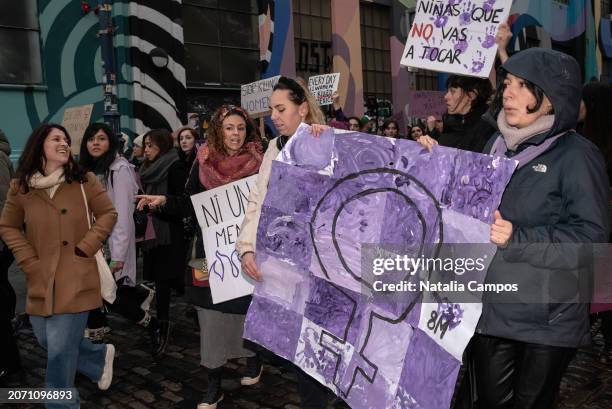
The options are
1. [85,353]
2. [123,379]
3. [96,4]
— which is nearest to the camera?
[85,353]

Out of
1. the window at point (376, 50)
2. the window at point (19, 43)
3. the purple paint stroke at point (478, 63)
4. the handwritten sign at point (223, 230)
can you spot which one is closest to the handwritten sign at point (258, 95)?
the purple paint stroke at point (478, 63)

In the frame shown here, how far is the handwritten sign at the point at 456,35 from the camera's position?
398 centimetres

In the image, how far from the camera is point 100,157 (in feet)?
14.6

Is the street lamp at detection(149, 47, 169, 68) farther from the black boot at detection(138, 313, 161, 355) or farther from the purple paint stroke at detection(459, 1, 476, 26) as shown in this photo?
the purple paint stroke at detection(459, 1, 476, 26)

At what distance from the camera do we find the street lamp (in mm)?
11531

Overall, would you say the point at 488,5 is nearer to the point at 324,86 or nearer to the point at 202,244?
the point at 202,244

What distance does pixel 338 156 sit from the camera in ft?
8.24

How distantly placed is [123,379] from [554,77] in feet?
11.8

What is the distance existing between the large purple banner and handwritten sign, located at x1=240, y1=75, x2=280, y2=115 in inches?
220

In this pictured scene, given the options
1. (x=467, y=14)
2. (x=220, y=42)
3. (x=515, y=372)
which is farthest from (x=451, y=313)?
(x=220, y=42)

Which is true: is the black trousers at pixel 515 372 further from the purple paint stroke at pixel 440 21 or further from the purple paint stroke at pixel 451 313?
the purple paint stroke at pixel 440 21

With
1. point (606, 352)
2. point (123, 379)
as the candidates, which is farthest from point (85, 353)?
point (606, 352)

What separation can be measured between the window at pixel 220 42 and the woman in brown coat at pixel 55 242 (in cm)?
966

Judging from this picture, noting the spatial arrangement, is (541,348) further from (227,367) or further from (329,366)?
(227,367)
